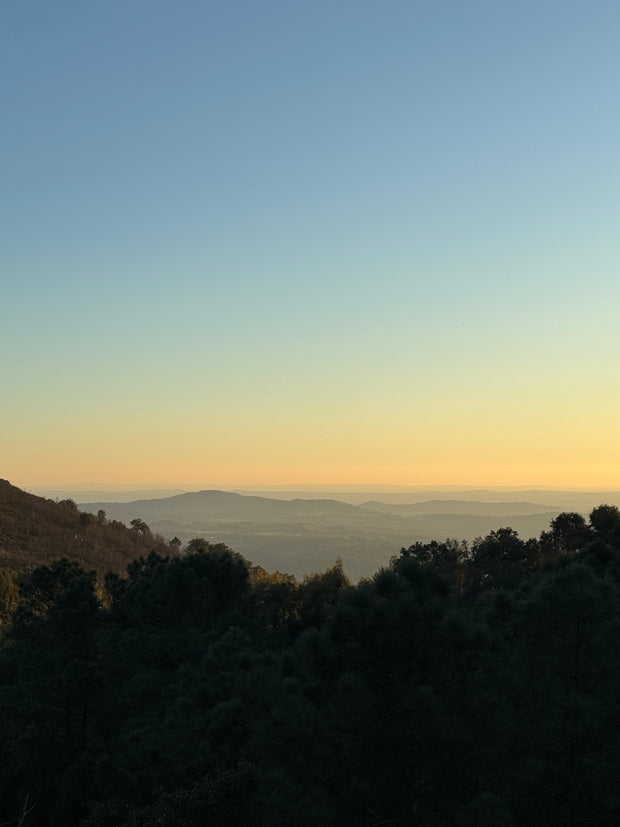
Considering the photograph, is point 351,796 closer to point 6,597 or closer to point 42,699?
point 42,699

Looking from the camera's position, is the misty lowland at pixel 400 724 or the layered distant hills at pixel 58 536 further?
the layered distant hills at pixel 58 536

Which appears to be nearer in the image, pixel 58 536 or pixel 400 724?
pixel 400 724

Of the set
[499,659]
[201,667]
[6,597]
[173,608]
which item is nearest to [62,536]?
[6,597]

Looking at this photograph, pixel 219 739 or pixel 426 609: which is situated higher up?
pixel 426 609

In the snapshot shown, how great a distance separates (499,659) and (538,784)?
3.41m

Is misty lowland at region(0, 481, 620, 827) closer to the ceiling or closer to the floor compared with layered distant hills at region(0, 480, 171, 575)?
closer to the ceiling

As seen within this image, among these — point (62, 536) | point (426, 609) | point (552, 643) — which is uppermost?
point (426, 609)

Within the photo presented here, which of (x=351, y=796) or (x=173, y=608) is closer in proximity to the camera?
(x=351, y=796)

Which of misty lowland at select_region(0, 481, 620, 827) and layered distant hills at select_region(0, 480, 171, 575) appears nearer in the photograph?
misty lowland at select_region(0, 481, 620, 827)

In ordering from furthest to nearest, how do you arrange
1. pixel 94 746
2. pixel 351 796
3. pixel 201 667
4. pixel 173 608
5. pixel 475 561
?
pixel 475 561 < pixel 173 608 < pixel 94 746 < pixel 201 667 < pixel 351 796

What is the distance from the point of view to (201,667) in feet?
81.1

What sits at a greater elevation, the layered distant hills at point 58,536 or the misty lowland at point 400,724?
the misty lowland at point 400,724

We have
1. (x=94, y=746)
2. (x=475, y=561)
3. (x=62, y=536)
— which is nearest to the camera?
(x=94, y=746)

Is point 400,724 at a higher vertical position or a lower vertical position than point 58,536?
higher
